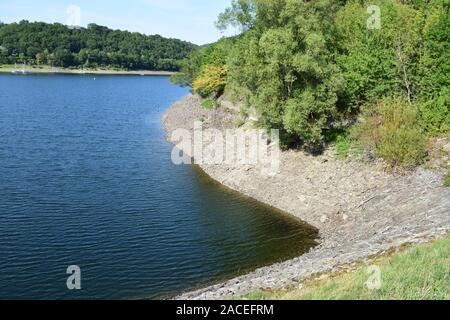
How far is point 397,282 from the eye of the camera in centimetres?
1861

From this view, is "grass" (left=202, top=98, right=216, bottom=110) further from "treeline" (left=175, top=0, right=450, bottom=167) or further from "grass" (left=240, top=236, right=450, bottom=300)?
"grass" (left=240, top=236, right=450, bottom=300)

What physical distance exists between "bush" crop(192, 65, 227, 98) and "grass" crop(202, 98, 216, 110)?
1508mm

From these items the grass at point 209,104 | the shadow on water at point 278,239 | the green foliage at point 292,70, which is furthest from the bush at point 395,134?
the grass at point 209,104

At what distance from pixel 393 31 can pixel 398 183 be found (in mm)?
16809

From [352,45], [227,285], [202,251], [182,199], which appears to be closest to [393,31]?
[352,45]

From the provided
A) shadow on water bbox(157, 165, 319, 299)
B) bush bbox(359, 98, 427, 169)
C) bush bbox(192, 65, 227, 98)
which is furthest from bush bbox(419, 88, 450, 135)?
bush bbox(192, 65, 227, 98)

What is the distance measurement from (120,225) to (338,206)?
Answer: 17.6 m

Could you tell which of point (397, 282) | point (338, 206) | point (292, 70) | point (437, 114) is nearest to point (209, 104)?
point (292, 70)

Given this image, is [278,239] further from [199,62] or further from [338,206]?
[199,62]

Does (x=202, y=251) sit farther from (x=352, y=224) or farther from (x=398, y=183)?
(x=398, y=183)

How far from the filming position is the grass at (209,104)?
7825 centimetres

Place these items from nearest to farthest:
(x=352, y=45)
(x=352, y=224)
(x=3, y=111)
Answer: (x=352, y=224) → (x=352, y=45) → (x=3, y=111)
